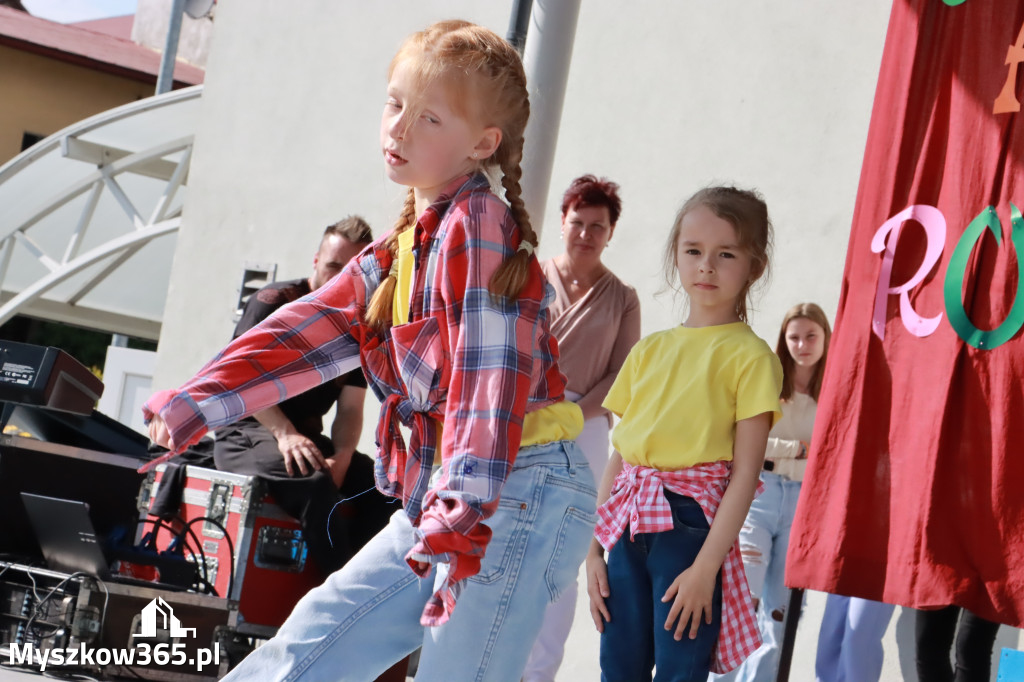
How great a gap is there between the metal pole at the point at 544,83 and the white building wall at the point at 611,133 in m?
0.94

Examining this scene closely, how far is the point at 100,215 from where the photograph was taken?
11.4 m

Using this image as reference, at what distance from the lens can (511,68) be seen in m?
1.96

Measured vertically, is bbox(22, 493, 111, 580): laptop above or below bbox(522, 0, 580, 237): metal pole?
below

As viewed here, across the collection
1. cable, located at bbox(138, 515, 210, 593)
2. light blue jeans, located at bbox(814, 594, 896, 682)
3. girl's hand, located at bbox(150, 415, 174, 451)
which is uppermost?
girl's hand, located at bbox(150, 415, 174, 451)

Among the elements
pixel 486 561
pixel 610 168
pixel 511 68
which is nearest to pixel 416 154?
pixel 511 68

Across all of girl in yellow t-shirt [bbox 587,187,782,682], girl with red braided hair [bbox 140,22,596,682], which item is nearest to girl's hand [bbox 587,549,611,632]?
girl in yellow t-shirt [bbox 587,187,782,682]

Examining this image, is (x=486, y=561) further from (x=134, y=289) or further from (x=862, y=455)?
(x=134, y=289)

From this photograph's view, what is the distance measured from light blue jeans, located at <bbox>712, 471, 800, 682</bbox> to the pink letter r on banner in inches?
34.1

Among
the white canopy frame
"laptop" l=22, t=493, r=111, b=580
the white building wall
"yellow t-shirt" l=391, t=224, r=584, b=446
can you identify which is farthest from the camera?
the white canopy frame

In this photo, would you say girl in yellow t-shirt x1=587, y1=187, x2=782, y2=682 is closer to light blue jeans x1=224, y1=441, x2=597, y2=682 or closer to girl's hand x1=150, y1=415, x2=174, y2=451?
light blue jeans x1=224, y1=441, x2=597, y2=682

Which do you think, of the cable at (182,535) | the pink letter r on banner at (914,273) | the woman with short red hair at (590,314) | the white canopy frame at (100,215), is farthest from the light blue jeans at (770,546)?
the white canopy frame at (100,215)

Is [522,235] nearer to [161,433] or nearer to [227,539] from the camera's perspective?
[161,433]

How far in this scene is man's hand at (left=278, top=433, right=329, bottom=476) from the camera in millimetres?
4121

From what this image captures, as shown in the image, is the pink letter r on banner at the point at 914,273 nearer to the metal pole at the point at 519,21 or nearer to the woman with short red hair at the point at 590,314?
the woman with short red hair at the point at 590,314
